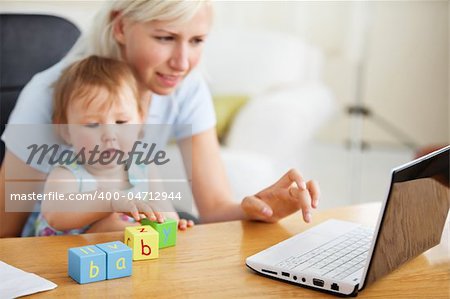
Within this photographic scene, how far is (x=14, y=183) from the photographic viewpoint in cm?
143

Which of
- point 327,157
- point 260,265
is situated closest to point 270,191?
point 260,265

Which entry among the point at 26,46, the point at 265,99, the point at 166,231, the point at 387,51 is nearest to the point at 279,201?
the point at 166,231

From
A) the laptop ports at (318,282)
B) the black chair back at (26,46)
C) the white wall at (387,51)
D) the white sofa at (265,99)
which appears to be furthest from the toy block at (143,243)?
the white wall at (387,51)

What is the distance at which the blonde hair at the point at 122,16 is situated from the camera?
1.39 meters

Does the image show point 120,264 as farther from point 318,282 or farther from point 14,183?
point 14,183

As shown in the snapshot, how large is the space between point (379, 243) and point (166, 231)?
335 mm

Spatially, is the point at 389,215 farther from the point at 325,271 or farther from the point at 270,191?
the point at 270,191

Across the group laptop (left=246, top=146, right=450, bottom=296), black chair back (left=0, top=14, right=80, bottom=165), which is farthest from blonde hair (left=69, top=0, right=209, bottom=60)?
laptop (left=246, top=146, right=450, bottom=296)

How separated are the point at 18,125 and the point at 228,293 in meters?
0.69

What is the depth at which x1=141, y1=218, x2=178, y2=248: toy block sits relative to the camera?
1.09 metres

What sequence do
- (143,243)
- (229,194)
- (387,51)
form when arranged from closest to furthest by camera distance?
(143,243) < (229,194) < (387,51)

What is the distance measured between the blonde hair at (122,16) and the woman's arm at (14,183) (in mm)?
255

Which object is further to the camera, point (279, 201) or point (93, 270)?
point (279, 201)

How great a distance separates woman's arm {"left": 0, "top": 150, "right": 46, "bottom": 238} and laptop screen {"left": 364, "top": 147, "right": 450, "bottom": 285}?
0.73 meters
